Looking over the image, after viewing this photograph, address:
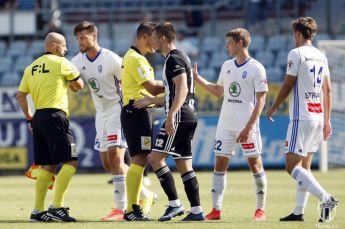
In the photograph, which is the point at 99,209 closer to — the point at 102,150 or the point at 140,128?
the point at 102,150

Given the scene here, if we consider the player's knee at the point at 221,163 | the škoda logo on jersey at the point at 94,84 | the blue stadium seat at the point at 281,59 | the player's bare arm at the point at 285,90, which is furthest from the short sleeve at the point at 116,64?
the blue stadium seat at the point at 281,59

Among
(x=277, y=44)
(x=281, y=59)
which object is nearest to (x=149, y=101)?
(x=281, y=59)

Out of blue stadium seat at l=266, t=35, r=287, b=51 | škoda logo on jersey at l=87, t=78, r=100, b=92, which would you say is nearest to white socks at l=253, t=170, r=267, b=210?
škoda logo on jersey at l=87, t=78, r=100, b=92

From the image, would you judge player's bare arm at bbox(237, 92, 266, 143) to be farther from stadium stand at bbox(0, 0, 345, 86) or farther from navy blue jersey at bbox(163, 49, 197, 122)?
stadium stand at bbox(0, 0, 345, 86)

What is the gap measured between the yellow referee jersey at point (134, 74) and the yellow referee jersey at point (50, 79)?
0.60 metres

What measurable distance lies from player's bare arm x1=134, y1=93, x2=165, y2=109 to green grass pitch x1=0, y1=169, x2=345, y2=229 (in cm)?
132

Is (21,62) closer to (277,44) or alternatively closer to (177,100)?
(277,44)

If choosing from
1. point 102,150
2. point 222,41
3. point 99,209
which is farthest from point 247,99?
point 222,41

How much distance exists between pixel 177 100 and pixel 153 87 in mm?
561

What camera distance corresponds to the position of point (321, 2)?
28422 millimetres

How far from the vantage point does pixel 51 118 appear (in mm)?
11664

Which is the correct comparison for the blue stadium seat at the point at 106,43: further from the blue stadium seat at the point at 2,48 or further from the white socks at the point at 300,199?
the white socks at the point at 300,199

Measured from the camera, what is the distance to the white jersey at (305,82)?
36.1 feet

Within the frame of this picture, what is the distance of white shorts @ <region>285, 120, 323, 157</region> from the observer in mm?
10953
